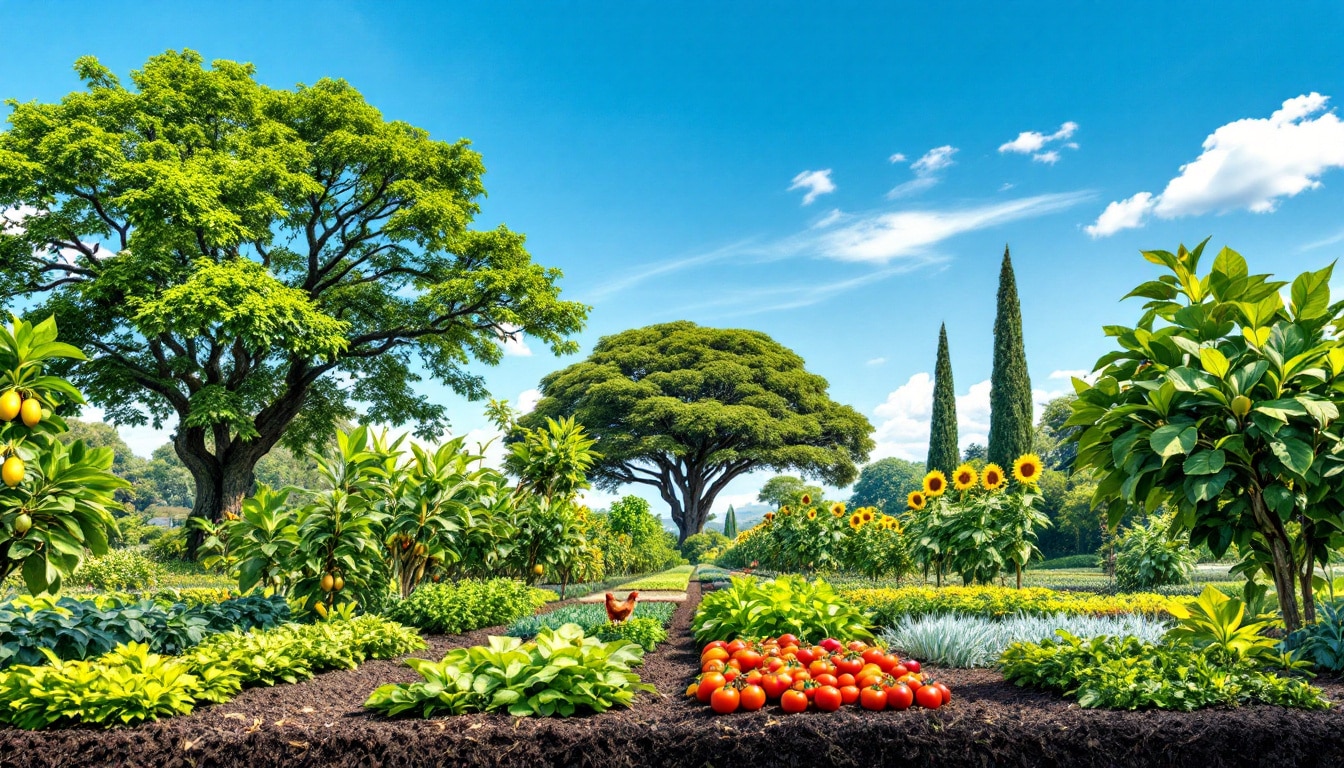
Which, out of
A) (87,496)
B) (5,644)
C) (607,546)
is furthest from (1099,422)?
(607,546)

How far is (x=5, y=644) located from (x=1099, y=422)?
6083 mm

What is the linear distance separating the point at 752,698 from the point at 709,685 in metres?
0.27

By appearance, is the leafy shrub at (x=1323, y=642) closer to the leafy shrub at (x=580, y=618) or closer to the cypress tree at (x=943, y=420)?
the leafy shrub at (x=580, y=618)

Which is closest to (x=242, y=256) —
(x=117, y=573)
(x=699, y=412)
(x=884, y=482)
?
(x=117, y=573)

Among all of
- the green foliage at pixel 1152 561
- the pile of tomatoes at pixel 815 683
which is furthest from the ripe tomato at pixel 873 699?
the green foliage at pixel 1152 561

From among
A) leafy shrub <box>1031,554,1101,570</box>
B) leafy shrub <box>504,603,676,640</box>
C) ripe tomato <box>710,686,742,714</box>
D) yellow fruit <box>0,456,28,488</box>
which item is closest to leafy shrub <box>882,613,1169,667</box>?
ripe tomato <box>710,686,742,714</box>

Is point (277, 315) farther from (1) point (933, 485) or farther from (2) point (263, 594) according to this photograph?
(1) point (933, 485)

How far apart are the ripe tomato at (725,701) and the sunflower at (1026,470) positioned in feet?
19.2

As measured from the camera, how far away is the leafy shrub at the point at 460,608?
6426mm

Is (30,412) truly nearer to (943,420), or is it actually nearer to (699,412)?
(699,412)

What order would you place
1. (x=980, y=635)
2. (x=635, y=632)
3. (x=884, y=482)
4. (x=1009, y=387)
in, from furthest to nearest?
(x=884, y=482)
(x=1009, y=387)
(x=635, y=632)
(x=980, y=635)

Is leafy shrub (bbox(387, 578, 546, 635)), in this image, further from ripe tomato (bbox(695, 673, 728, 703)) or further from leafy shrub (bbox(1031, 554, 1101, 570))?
leafy shrub (bbox(1031, 554, 1101, 570))

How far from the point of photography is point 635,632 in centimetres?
593

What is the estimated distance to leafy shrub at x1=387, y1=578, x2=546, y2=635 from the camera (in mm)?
6426
